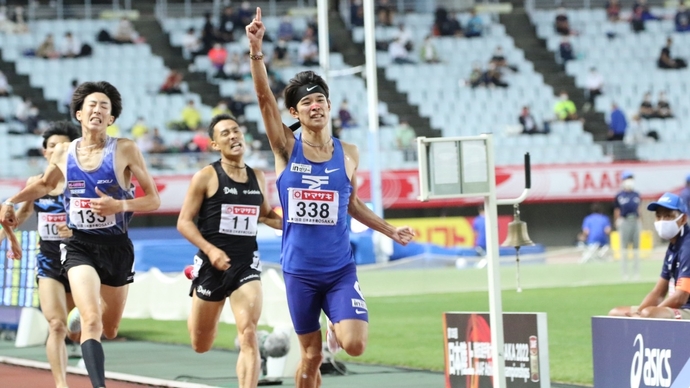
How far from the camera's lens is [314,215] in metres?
7.80

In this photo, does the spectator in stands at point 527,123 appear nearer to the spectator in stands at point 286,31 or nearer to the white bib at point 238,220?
the spectator in stands at point 286,31

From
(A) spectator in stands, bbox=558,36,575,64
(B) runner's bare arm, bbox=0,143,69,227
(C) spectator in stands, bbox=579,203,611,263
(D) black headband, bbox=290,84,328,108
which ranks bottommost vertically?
(C) spectator in stands, bbox=579,203,611,263

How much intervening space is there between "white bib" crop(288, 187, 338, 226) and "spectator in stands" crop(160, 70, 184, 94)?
26.3 metres

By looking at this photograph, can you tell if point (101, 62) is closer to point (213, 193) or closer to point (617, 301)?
point (617, 301)

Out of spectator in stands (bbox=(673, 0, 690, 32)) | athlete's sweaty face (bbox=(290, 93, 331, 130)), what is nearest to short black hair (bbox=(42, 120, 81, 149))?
athlete's sweaty face (bbox=(290, 93, 331, 130))

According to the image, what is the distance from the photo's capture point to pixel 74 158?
8.87m

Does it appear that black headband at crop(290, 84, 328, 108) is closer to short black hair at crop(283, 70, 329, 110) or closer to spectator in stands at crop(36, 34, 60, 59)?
short black hair at crop(283, 70, 329, 110)

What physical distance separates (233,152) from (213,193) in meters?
0.34

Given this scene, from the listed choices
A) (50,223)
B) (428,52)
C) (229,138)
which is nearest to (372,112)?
(428,52)

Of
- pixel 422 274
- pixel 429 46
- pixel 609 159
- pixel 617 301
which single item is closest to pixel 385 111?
pixel 429 46

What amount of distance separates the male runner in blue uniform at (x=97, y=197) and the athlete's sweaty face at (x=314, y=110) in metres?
1.45

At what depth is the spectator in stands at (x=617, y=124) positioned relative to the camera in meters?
33.5

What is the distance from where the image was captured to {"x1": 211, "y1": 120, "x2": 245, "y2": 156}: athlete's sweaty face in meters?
9.33

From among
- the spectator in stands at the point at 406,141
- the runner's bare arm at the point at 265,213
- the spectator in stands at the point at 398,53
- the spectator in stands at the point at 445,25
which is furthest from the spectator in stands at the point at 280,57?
the runner's bare arm at the point at 265,213
